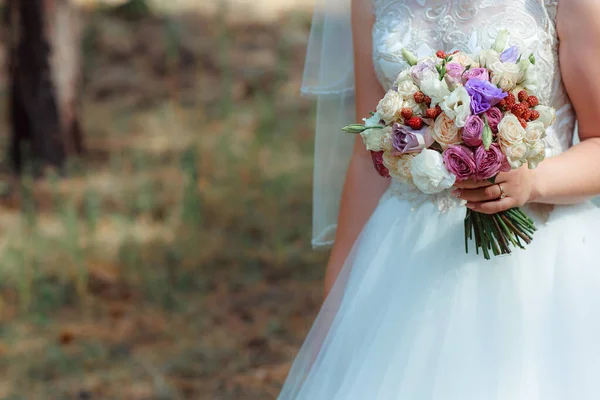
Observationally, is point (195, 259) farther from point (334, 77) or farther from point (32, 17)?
point (334, 77)

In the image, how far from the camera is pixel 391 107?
156 cm

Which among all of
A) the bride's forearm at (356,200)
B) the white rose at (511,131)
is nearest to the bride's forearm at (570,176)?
the white rose at (511,131)

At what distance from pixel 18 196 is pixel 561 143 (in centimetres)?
518

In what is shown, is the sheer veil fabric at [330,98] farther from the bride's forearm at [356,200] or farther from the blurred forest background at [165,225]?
the blurred forest background at [165,225]

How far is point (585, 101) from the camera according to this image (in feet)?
5.95

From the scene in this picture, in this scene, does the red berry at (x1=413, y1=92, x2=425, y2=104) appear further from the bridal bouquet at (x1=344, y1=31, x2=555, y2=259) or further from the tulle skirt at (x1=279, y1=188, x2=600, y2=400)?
the tulle skirt at (x1=279, y1=188, x2=600, y2=400)

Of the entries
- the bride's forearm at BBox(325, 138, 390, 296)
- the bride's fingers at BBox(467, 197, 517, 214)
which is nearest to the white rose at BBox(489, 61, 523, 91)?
the bride's fingers at BBox(467, 197, 517, 214)

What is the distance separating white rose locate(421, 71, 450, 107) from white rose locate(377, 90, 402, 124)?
56 millimetres

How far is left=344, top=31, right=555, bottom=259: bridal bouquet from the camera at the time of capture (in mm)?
1473

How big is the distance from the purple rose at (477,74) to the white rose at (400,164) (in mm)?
185

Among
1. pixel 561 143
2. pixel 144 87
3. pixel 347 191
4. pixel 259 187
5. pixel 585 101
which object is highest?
pixel 585 101

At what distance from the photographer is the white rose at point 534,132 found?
1484 millimetres

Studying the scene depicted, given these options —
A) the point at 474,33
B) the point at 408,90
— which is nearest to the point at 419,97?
the point at 408,90

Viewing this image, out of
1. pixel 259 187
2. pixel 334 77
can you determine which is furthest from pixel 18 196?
pixel 334 77
